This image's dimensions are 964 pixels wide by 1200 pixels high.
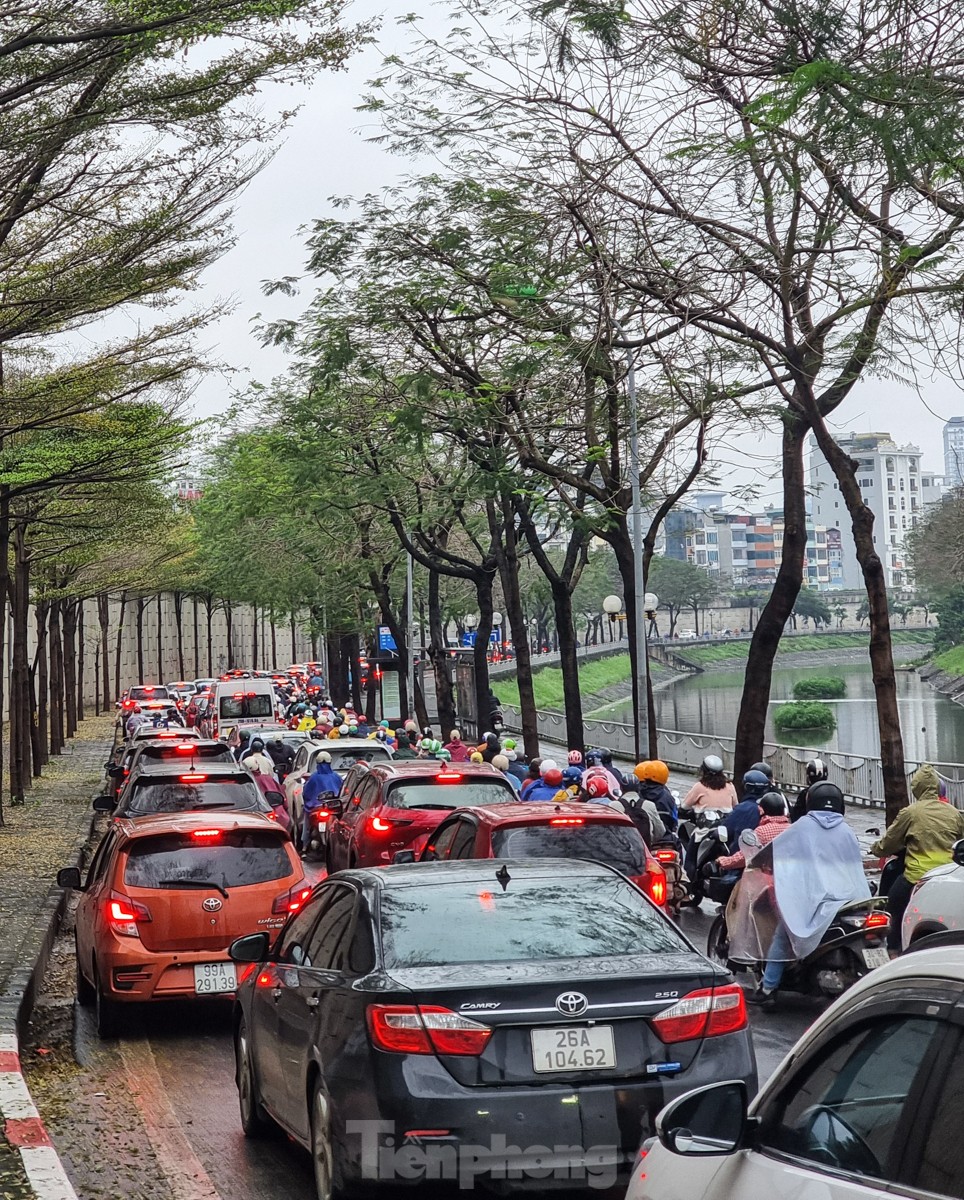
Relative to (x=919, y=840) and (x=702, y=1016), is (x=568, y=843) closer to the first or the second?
(x=919, y=840)

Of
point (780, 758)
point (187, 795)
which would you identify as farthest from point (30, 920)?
point (780, 758)

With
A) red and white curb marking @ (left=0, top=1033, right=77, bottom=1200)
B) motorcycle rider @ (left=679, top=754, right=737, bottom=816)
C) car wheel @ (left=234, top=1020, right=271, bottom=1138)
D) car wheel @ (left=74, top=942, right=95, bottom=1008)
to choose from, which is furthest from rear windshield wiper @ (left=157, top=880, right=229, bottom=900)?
motorcycle rider @ (left=679, top=754, right=737, bottom=816)

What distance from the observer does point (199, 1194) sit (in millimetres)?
7070

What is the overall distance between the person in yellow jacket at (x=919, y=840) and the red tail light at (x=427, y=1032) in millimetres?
5336

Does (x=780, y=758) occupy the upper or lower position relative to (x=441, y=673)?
lower

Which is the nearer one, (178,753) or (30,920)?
(30,920)

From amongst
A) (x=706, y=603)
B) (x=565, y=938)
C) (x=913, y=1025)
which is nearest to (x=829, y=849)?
(x=565, y=938)

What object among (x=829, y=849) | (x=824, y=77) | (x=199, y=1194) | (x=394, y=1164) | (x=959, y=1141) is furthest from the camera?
(x=829, y=849)

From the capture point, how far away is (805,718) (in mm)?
64625

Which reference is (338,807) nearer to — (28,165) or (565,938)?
(28,165)

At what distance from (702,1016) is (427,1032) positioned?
42.4 inches

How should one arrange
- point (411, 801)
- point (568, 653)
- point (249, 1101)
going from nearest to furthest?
point (249, 1101) → point (411, 801) → point (568, 653)

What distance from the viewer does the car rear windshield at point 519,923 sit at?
638 cm

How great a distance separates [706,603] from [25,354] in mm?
146147
